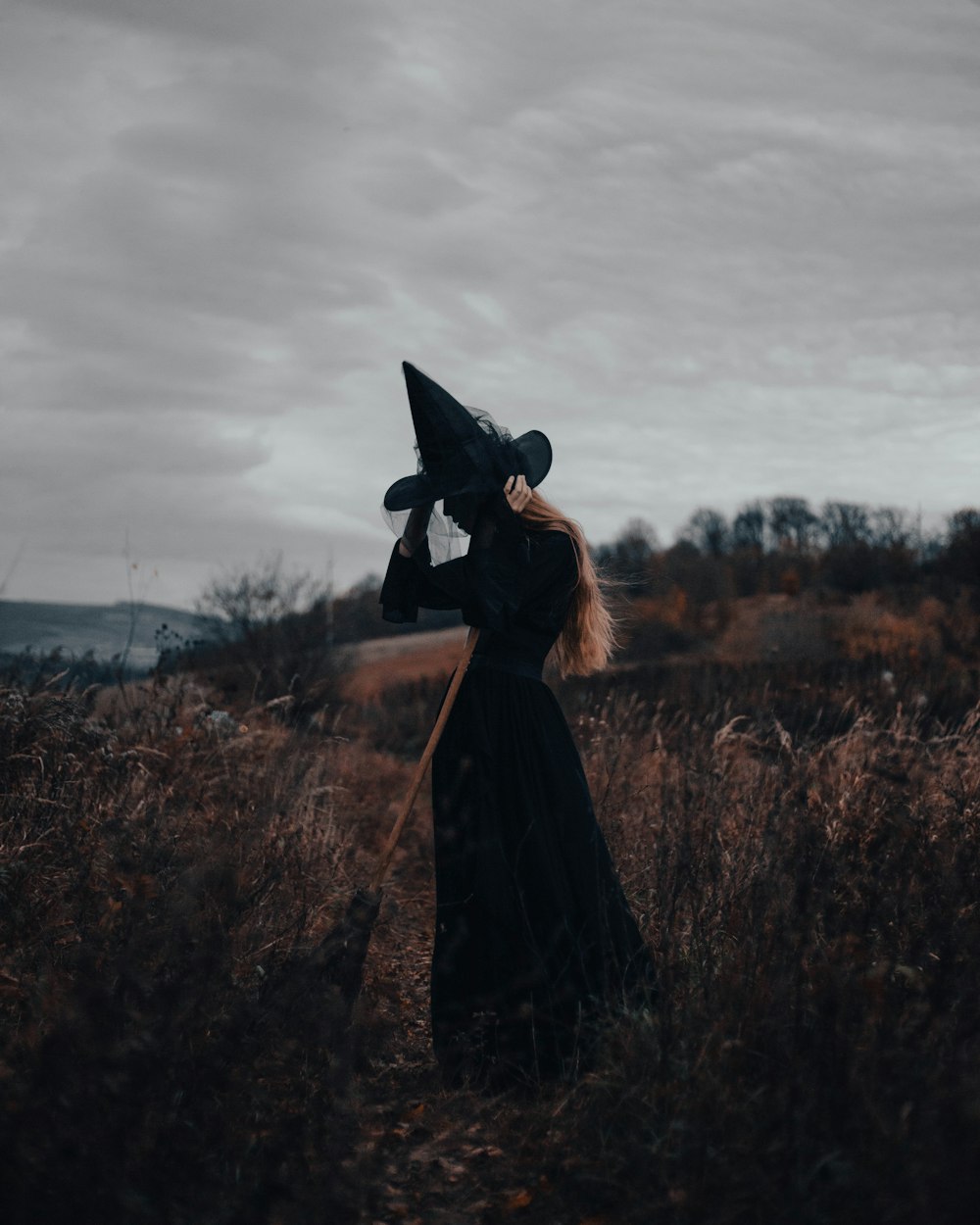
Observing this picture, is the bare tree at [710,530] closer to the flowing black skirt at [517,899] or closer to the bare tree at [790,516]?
the bare tree at [790,516]

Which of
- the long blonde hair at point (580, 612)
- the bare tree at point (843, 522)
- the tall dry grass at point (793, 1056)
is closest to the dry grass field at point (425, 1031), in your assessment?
the tall dry grass at point (793, 1056)

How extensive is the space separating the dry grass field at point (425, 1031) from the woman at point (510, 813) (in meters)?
0.20

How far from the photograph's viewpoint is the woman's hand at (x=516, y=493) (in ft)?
12.0

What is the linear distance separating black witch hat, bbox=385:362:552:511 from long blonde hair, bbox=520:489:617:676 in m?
0.20

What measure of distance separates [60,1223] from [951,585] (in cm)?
3069

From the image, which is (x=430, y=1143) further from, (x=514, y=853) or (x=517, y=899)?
(x=514, y=853)

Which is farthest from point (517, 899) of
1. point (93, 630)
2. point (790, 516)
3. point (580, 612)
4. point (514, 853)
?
point (790, 516)

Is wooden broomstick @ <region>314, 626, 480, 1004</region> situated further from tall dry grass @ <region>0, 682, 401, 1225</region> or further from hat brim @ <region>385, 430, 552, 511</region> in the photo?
hat brim @ <region>385, 430, 552, 511</region>

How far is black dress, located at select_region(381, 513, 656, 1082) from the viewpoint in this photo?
3492 mm

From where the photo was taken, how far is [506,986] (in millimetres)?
3555

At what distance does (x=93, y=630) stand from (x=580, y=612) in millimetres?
5668

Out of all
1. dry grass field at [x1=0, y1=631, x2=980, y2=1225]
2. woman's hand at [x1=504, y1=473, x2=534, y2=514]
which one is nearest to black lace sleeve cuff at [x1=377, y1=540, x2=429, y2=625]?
woman's hand at [x1=504, y1=473, x2=534, y2=514]

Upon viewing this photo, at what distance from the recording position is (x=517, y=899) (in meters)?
3.60

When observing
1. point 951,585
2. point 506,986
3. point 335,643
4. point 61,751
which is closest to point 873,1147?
point 506,986
